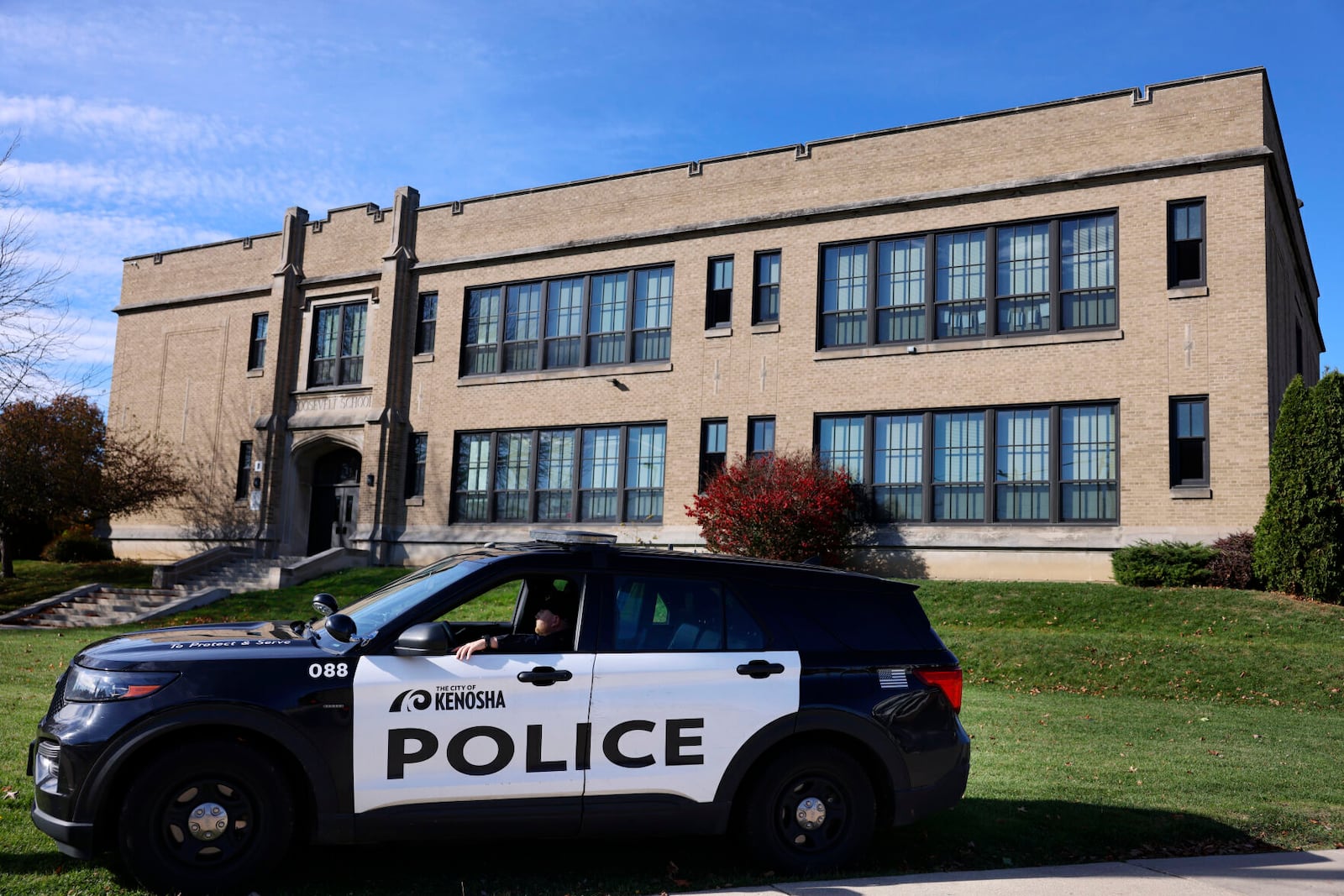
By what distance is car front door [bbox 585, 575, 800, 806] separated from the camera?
569cm

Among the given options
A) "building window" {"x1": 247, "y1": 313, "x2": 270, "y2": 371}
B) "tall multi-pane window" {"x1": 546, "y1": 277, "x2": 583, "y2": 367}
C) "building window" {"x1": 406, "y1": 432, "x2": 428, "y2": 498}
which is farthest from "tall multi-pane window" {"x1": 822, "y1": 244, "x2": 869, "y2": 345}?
"building window" {"x1": 247, "y1": 313, "x2": 270, "y2": 371}

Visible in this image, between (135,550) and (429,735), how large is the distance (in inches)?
1176

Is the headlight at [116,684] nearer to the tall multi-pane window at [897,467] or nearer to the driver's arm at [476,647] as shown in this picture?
the driver's arm at [476,647]

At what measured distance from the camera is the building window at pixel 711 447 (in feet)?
77.0

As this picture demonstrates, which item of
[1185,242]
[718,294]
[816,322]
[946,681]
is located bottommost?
[946,681]

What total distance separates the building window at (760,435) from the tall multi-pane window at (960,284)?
392 centimetres

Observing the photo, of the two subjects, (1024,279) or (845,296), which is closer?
(1024,279)

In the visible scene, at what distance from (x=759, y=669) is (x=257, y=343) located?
2801 centimetres

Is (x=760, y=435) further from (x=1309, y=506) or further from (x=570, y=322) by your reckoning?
(x=1309, y=506)

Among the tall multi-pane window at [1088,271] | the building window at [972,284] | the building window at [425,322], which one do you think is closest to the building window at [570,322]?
the building window at [425,322]

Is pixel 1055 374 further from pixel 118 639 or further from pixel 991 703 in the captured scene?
pixel 118 639

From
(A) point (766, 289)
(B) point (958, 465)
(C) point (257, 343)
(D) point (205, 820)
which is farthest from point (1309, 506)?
(C) point (257, 343)

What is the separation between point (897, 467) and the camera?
2169cm

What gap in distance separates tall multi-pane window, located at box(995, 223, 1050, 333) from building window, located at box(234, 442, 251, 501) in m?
20.1
